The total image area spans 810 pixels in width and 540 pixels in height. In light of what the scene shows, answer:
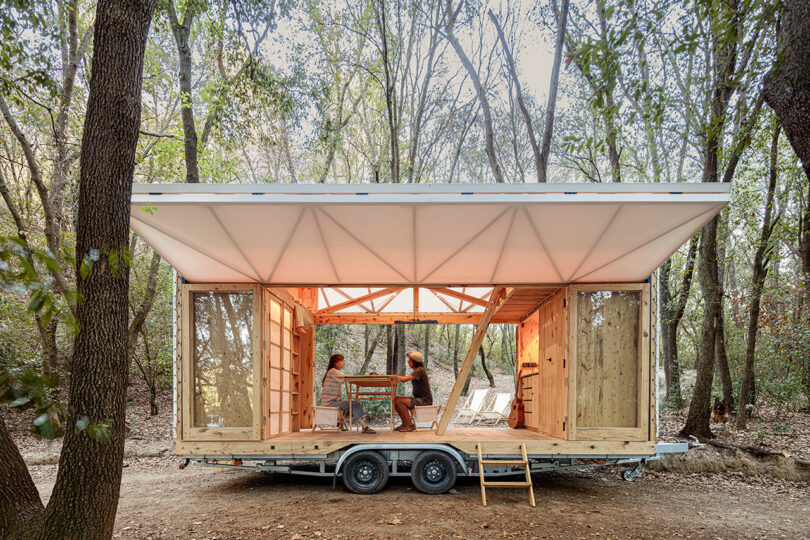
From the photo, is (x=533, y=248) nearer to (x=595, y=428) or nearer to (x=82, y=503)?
(x=595, y=428)

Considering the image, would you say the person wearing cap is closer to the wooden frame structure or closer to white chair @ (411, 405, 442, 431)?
white chair @ (411, 405, 442, 431)

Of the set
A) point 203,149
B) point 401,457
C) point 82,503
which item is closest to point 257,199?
point 82,503

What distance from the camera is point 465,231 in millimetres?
5262

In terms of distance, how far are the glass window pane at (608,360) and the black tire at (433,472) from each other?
1592mm

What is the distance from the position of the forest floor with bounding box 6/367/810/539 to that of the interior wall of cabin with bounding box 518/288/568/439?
2.75 feet

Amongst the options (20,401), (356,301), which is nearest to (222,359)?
(356,301)

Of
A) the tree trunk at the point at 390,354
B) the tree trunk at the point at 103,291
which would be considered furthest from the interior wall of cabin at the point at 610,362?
the tree trunk at the point at 390,354

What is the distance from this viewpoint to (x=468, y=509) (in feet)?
16.7

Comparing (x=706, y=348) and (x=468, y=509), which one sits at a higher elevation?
(x=706, y=348)

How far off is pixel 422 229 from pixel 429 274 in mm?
1171

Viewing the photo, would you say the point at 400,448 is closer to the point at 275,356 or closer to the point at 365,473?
the point at 365,473

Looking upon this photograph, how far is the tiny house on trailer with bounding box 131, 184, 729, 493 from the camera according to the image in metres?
4.79

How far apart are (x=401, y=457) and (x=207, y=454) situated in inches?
86.7

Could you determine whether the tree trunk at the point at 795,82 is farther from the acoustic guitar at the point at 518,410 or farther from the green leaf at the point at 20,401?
the acoustic guitar at the point at 518,410
